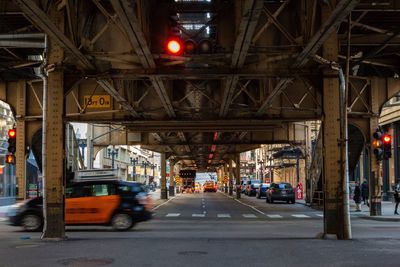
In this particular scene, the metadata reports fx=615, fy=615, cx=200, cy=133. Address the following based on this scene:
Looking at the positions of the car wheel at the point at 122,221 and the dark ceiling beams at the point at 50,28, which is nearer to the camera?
the dark ceiling beams at the point at 50,28

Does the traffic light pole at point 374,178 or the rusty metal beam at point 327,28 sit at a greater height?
the rusty metal beam at point 327,28

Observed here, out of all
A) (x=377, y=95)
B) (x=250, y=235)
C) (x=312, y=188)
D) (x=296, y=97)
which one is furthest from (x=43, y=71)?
(x=312, y=188)

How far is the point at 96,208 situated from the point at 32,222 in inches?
85.2

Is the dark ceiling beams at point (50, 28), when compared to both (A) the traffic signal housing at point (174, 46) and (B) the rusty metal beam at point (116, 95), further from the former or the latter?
(A) the traffic signal housing at point (174, 46)

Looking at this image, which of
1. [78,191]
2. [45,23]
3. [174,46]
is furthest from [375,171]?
[45,23]

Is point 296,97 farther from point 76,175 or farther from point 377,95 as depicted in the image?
point 76,175

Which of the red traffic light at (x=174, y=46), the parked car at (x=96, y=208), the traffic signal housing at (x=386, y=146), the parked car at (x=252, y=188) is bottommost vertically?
the parked car at (x=252, y=188)

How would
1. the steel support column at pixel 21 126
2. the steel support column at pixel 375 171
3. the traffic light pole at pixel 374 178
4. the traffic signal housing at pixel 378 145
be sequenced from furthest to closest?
the traffic light pole at pixel 374 178
the steel support column at pixel 375 171
the steel support column at pixel 21 126
the traffic signal housing at pixel 378 145

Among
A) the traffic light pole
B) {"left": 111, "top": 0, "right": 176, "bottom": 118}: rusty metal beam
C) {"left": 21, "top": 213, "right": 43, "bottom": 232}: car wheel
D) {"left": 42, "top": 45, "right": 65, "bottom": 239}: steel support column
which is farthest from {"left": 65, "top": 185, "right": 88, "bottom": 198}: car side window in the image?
the traffic light pole

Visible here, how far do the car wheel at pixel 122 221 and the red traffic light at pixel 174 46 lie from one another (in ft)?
26.4

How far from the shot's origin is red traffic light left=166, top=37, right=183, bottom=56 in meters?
14.3

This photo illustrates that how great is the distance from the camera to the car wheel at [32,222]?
20.5 metres

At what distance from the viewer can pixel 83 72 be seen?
17.9 metres

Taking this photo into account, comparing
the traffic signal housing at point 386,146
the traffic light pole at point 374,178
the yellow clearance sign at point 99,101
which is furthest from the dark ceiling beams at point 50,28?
the traffic light pole at point 374,178
